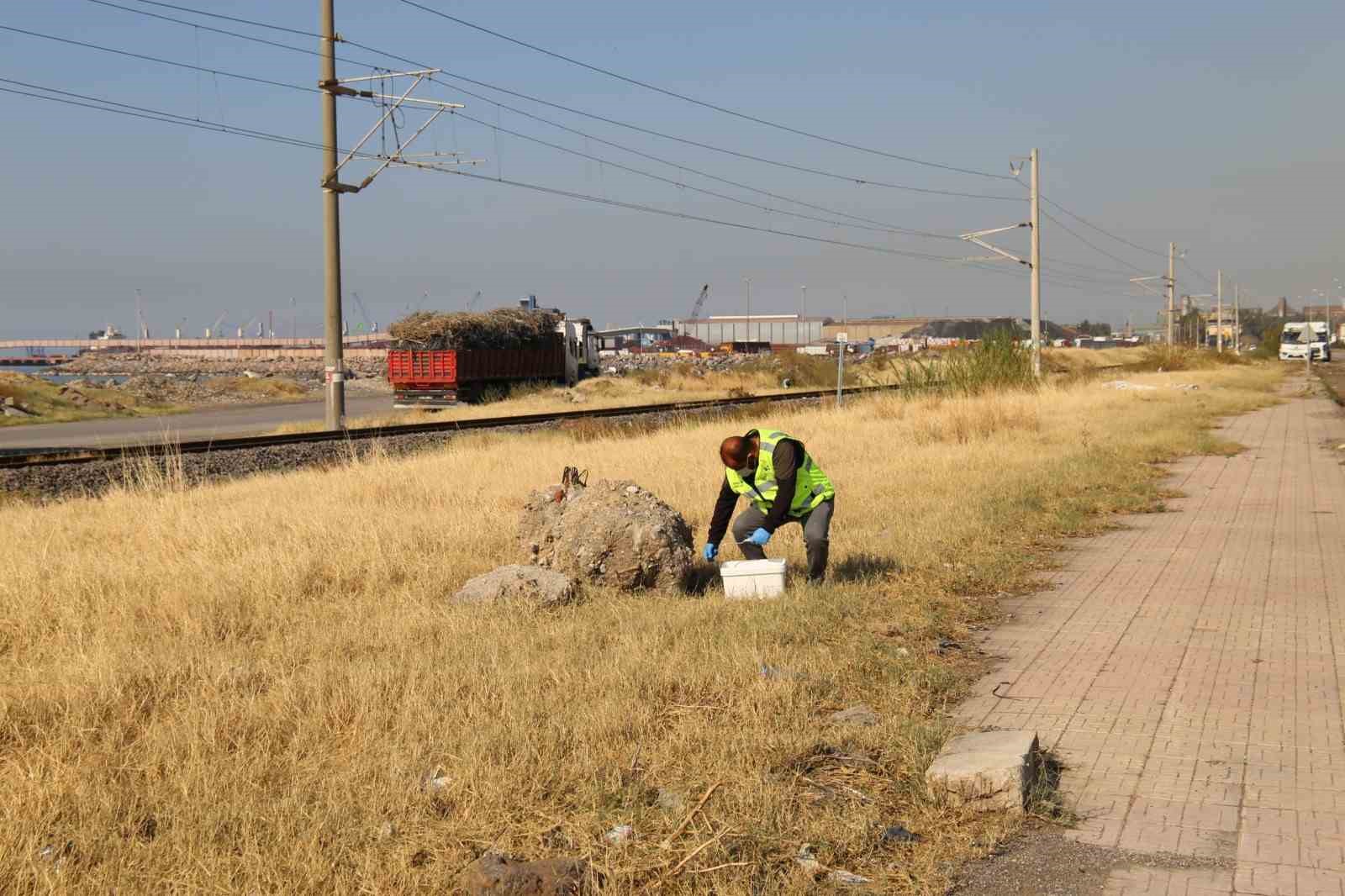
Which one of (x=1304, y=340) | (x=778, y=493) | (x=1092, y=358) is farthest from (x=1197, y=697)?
(x=1304, y=340)

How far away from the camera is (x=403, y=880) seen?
4332mm

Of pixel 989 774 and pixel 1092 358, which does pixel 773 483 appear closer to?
pixel 989 774

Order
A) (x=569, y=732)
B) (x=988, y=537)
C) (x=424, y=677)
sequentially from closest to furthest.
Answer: (x=569, y=732) < (x=424, y=677) < (x=988, y=537)

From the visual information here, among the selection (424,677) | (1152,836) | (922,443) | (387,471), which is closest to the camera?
(1152,836)

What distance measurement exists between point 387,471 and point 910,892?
1301 centimetres

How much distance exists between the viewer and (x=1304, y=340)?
8950 cm

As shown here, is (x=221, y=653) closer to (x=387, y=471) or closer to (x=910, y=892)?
(x=910, y=892)

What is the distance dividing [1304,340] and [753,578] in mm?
92359

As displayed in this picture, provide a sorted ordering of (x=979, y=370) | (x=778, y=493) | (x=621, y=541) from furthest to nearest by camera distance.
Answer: (x=979, y=370) → (x=621, y=541) → (x=778, y=493)

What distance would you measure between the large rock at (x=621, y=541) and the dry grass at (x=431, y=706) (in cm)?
31

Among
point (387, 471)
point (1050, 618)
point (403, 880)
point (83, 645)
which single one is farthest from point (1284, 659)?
point (387, 471)

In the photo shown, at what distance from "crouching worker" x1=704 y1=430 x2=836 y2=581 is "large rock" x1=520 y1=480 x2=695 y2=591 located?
1.02ft

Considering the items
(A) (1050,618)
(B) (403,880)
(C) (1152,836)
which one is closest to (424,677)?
(B) (403,880)

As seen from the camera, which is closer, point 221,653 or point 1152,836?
point 1152,836
